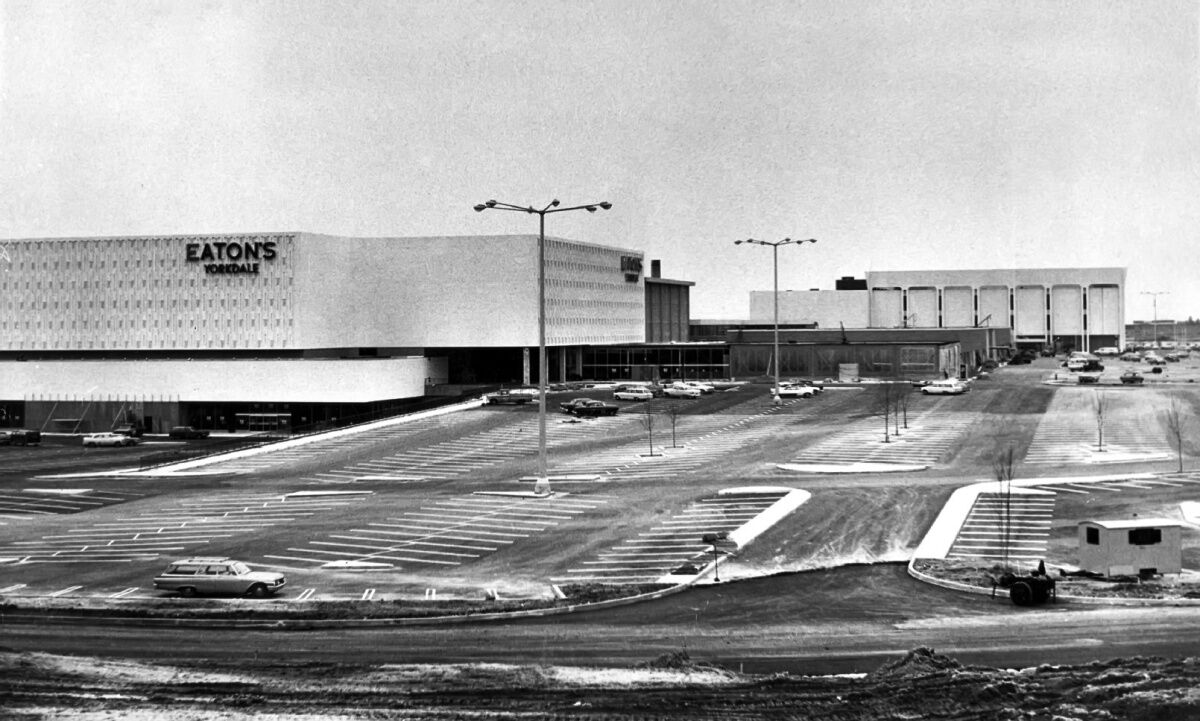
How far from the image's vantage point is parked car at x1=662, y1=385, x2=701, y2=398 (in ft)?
306

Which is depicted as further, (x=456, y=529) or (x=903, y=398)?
(x=903, y=398)

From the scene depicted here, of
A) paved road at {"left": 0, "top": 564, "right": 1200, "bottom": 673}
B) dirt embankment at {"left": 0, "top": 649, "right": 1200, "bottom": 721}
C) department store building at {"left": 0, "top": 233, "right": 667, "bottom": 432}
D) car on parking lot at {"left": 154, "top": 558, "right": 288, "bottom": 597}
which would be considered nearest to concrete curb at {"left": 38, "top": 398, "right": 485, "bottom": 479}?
department store building at {"left": 0, "top": 233, "right": 667, "bottom": 432}

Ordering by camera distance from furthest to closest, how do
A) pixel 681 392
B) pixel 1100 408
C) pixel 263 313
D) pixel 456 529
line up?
pixel 263 313
pixel 681 392
pixel 1100 408
pixel 456 529

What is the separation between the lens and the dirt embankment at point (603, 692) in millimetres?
20703

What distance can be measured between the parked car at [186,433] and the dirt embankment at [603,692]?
2630 inches

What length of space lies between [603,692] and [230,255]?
88.8 m

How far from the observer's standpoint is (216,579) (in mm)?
32250

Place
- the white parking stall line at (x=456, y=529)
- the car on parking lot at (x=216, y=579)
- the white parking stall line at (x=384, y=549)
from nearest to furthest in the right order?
the car on parking lot at (x=216, y=579) < the white parking stall line at (x=384, y=549) < the white parking stall line at (x=456, y=529)

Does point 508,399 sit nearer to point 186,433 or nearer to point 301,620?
point 186,433

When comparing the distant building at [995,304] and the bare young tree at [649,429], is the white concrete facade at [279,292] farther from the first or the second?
the distant building at [995,304]

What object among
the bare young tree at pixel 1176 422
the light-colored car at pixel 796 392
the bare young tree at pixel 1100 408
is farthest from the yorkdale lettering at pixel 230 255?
the bare young tree at pixel 1176 422

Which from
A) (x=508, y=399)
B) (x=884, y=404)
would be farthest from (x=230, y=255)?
(x=884, y=404)

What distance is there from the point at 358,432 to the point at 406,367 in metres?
24.9

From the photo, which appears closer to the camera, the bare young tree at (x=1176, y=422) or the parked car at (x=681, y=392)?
the bare young tree at (x=1176, y=422)
